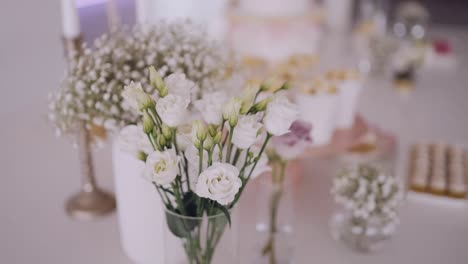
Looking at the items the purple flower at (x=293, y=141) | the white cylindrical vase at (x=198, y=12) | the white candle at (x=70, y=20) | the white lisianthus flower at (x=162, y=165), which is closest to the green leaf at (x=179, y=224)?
the white lisianthus flower at (x=162, y=165)

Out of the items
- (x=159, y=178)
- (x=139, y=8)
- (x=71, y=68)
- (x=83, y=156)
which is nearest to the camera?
(x=159, y=178)

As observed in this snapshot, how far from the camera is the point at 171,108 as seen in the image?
586 mm

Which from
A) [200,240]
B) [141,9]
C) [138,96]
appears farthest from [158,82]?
[141,9]

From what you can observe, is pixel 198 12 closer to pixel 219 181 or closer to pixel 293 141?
pixel 293 141

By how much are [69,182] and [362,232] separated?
0.67 m

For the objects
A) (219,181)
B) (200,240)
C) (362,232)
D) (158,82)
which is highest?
(158,82)

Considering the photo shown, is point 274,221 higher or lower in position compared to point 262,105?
lower

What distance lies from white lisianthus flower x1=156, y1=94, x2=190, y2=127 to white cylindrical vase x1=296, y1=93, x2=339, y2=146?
0.60 metres

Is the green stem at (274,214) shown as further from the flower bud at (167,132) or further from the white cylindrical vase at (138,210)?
the flower bud at (167,132)

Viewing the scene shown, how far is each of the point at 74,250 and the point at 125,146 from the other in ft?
1.27

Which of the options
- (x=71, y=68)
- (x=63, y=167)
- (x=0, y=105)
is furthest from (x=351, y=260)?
(x=0, y=105)

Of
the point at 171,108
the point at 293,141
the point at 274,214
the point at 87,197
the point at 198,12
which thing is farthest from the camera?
the point at 198,12

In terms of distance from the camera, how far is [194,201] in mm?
695

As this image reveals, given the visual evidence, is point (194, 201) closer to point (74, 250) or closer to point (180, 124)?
point (180, 124)
